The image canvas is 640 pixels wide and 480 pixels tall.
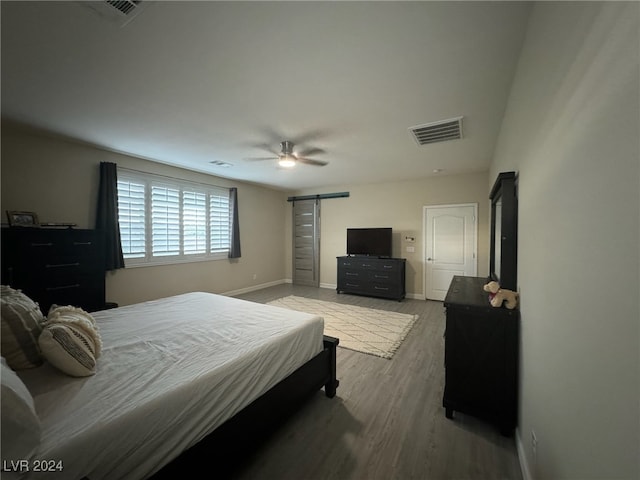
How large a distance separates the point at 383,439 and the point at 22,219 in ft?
14.3

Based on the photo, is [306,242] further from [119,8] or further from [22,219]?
[119,8]

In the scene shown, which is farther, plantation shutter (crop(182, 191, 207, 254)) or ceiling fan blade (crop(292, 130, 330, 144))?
plantation shutter (crop(182, 191, 207, 254))

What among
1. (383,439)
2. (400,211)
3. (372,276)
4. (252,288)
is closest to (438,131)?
(400,211)

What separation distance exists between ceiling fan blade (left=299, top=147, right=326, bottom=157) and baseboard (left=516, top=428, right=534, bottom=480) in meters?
3.47

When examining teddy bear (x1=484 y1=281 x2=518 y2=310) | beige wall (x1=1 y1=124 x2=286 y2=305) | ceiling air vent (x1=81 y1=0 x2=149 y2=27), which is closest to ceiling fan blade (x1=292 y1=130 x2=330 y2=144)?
ceiling air vent (x1=81 y1=0 x2=149 y2=27)

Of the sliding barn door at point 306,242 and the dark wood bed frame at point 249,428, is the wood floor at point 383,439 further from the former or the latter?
the sliding barn door at point 306,242

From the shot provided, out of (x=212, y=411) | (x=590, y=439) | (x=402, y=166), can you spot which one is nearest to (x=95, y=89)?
(x=212, y=411)

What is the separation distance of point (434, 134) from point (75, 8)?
317 cm

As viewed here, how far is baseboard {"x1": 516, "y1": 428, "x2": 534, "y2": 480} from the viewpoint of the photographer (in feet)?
4.56

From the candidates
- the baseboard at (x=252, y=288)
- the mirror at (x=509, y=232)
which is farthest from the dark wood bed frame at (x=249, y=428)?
the baseboard at (x=252, y=288)

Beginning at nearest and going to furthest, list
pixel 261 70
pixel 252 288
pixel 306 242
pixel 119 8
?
pixel 119 8
pixel 261 70
pixel 252 288
pixel 306 242

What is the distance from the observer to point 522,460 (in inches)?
59.4

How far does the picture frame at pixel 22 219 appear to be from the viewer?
9.12 feet

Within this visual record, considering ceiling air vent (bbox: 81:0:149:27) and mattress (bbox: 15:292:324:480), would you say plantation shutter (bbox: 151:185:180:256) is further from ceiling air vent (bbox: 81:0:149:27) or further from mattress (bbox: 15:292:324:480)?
ceiling air vent (bbox: 81:0:149:27)
